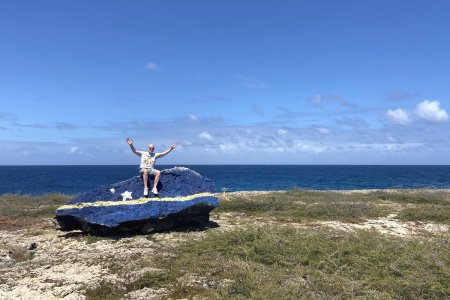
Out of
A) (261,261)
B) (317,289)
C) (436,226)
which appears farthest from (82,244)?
(436,226)

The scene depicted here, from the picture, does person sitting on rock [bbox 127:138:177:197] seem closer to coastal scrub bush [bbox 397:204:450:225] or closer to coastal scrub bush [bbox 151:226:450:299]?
coastal scrub bush [bbox 151:226:450:299]

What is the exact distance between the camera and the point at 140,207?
51.6 ft

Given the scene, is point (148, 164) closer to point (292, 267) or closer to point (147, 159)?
point (147, 159)

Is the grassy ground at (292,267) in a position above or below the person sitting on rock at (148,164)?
below

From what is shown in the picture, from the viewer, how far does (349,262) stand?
11.4 m

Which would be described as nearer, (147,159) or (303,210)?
(147,159)

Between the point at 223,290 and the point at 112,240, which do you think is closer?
the point at 223,290

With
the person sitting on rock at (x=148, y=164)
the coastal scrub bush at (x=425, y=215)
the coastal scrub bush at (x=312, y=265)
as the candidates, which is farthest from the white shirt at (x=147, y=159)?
the coastal scrub bush at (x=425, y=215)

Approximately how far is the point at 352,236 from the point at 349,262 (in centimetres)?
274

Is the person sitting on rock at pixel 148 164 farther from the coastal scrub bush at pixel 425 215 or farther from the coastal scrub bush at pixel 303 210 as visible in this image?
the coastal scrub bush at pixel 425 215

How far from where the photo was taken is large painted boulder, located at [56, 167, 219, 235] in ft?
50.1

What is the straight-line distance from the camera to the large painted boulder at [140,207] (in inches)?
601

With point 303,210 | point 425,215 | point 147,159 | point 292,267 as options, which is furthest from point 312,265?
point 425,215

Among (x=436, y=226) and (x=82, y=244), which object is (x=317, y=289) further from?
(x=436, y=226)
